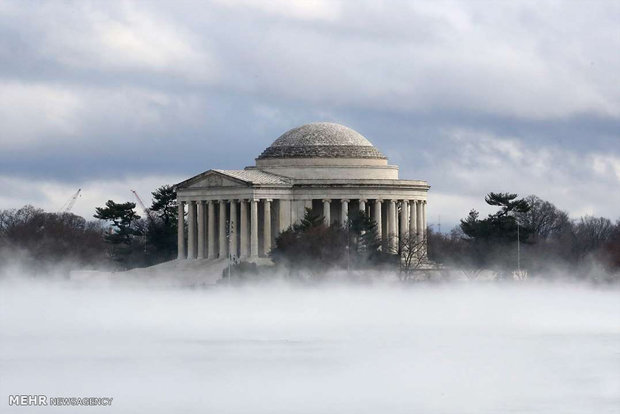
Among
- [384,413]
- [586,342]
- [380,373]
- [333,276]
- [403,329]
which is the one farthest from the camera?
[333,276]

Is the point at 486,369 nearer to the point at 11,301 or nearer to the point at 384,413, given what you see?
the point at 384,413

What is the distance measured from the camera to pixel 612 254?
616 ft

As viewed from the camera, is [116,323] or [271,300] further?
[271,300]

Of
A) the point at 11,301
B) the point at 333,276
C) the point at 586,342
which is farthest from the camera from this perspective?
the point at 333,276

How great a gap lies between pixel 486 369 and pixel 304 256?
84253 millimetres

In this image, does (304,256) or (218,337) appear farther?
(304,256)

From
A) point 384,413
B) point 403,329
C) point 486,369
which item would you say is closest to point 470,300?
point 403,329

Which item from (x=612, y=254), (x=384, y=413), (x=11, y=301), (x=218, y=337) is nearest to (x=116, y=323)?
(x=218, y=337)

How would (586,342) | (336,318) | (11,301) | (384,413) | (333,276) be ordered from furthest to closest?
(333,276) < (11,301) < (336,318) < (586,342) < (384,413)

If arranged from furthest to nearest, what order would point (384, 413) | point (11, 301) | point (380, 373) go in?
1. point (11, 301)
2. point (380, 373)
3. point (384, 413)

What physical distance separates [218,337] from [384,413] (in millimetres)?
29099

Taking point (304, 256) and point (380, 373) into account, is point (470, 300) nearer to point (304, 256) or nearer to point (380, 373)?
point (304, 256)

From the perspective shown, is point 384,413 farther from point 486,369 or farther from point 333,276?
point 333,276

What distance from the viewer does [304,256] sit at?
612ft
